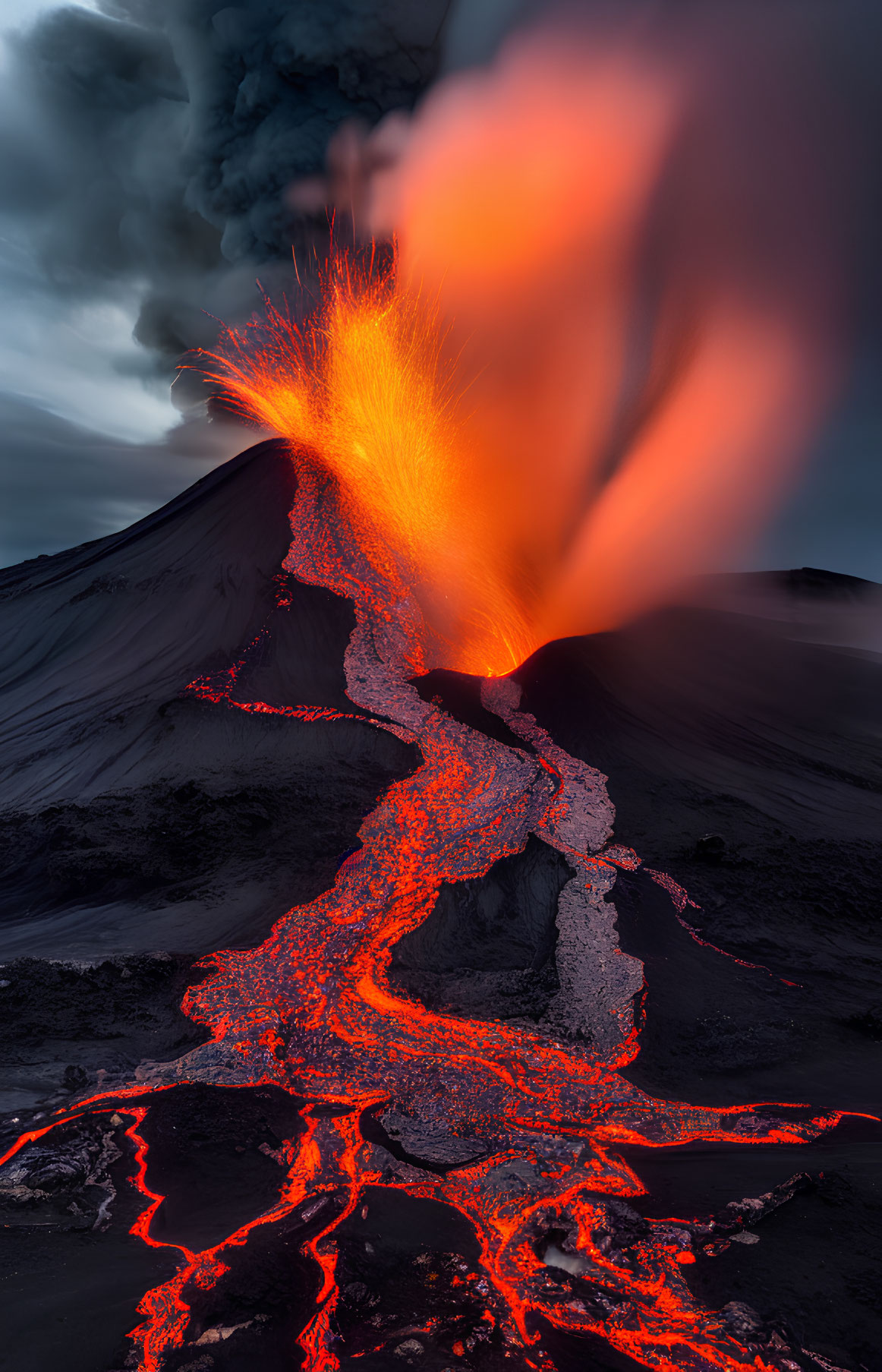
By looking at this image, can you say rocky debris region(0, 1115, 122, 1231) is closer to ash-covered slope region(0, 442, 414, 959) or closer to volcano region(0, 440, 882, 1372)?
volcano region(0, 440, 882, 1372)

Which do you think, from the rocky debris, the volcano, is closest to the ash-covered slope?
the volcano

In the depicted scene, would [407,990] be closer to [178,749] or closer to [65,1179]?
[65,1179]

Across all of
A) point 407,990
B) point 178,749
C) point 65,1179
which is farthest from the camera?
Answer: point 178,749

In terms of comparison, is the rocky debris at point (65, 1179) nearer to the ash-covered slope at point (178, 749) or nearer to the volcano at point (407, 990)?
the volcano at point (407, 990)

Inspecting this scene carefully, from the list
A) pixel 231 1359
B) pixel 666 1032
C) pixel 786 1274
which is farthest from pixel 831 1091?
pixel 231 1359

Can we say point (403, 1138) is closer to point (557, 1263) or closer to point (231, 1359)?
point (557, 1263)

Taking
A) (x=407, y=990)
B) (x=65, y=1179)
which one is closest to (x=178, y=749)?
(x=407, y=990)
